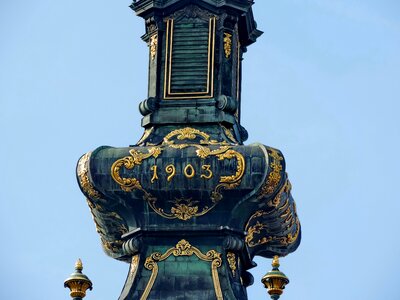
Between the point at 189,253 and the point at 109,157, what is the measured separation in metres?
4.21

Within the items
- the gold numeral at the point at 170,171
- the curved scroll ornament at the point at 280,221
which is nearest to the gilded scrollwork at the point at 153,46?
the gold numeral at the point at 170,171

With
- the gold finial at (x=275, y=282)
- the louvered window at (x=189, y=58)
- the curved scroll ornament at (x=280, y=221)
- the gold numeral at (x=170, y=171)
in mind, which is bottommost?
the gold finial at (x=275, y=282)

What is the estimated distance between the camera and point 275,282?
136 m

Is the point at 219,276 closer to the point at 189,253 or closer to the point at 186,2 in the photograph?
the point at 189,253

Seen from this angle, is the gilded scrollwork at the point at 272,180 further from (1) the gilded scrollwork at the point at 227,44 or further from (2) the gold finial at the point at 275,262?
(1) the gilded scrollwork at the point at 227,44

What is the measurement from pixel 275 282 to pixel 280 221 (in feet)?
10.2

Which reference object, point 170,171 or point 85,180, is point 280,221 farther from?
point 85,180

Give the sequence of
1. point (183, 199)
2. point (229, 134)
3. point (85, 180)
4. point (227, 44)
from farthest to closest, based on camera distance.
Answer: point (227, 44) → point (229, 134) → point (85, 180) → point (183, 199)

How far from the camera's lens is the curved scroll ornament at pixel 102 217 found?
449 feet

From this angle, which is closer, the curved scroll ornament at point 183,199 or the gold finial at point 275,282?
the gold finial at point 275,282

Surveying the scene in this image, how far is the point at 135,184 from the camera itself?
136500 millimetres

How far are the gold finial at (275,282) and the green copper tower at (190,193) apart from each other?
5 cm

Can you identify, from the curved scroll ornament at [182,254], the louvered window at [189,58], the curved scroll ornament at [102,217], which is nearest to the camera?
the curved scroll ornament at [182,254]

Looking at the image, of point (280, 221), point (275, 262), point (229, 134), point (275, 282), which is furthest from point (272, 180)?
point (275, 282)
